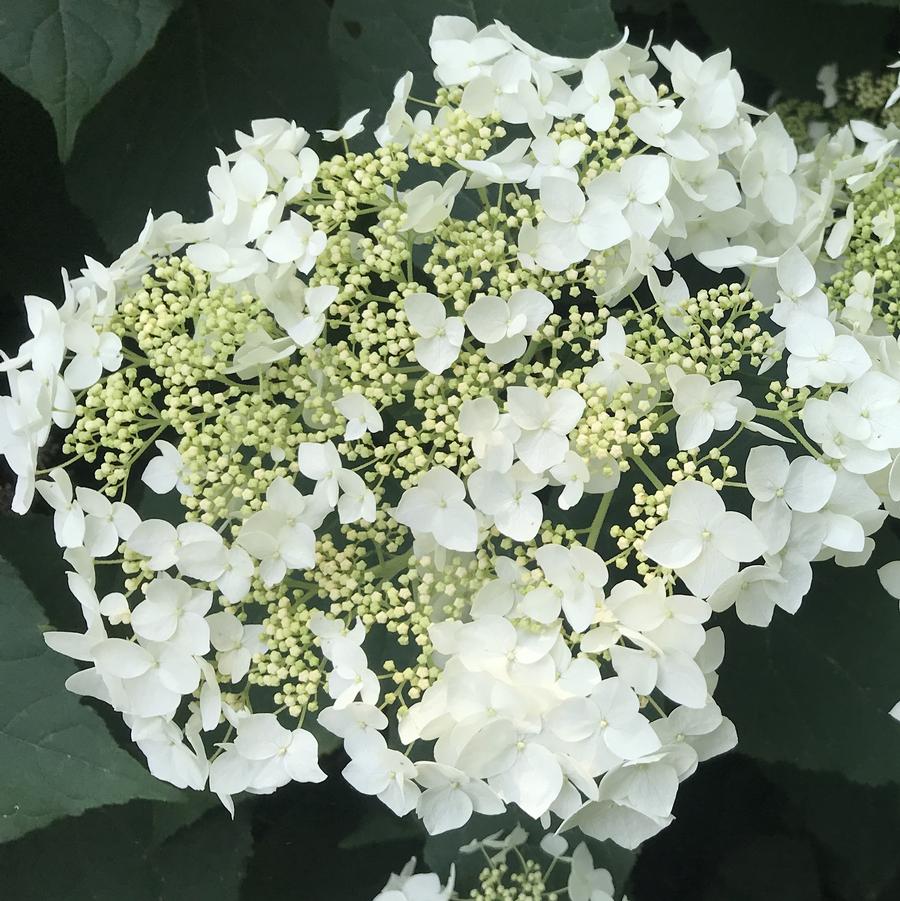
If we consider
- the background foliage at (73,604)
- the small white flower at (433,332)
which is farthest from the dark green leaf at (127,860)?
the small white flower at (433,332)

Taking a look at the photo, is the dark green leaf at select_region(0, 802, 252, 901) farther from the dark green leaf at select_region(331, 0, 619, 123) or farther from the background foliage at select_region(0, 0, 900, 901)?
the dark green leaf at select_region(331, 0, 619, 123)

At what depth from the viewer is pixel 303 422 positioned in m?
0.93

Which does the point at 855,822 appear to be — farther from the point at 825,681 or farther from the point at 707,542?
the point at 707,542

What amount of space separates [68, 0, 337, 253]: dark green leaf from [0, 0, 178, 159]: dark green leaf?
0.22 metres

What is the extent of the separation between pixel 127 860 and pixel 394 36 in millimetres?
1089

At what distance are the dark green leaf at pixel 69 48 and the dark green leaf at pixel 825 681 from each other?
2.93ft

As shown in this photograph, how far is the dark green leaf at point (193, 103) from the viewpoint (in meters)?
1.22

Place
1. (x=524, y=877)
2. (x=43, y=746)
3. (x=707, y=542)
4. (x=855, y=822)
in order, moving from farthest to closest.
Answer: (x=855, y=822) < (x=524, y=877) < (x=43, y=746) < (x=707, y=542)

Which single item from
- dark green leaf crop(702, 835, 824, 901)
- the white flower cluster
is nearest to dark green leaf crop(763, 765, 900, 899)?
dark green leaf crop(702, 835, 824, 901)

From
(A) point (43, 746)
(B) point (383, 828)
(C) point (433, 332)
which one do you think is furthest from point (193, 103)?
(B) point (383, 828)

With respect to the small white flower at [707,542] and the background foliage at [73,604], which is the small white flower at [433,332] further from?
the background foliage at [73,604]

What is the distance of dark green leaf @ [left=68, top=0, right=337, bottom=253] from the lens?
4.01 feet

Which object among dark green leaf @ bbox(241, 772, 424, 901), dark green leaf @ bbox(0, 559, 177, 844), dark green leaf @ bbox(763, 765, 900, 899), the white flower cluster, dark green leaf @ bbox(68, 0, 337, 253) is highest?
dark green leaf @ bbox(68, 0, 337, 253)

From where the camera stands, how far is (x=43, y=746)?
979mm
